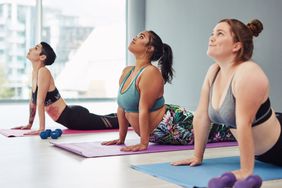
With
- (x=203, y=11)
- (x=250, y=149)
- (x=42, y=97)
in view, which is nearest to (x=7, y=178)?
(x=250, y=149)

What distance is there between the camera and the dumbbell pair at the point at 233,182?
156 centimetres

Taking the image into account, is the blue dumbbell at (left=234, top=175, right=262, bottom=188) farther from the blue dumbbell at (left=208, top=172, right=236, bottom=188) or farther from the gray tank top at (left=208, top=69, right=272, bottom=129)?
the gray tank top at (left=208, top=69, right=272, bottom=129)

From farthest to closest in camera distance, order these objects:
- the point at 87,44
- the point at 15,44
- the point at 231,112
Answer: the point at 87,44 → the point at 15,44 → the point at 231,112

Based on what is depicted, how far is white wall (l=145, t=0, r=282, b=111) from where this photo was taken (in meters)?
4.06

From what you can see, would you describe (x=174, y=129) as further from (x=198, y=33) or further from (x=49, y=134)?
(x=198, y=33)

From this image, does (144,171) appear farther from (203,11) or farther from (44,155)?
(203,11)

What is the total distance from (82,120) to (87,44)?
3322 mm

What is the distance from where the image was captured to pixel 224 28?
1.94 m

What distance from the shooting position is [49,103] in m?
3.73

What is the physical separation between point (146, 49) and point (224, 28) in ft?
2.89

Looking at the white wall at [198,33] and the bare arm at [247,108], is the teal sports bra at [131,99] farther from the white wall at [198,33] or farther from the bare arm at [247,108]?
the white wall at [198,33]

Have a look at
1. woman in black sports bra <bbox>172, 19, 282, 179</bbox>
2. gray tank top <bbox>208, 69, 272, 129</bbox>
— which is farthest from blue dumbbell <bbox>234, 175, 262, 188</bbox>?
gray tank top <bbox>208, 69, 272, 129</bbox>

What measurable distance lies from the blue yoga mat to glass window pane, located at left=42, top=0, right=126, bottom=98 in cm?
467

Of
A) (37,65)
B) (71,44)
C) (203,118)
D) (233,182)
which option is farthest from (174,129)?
(71,44)
